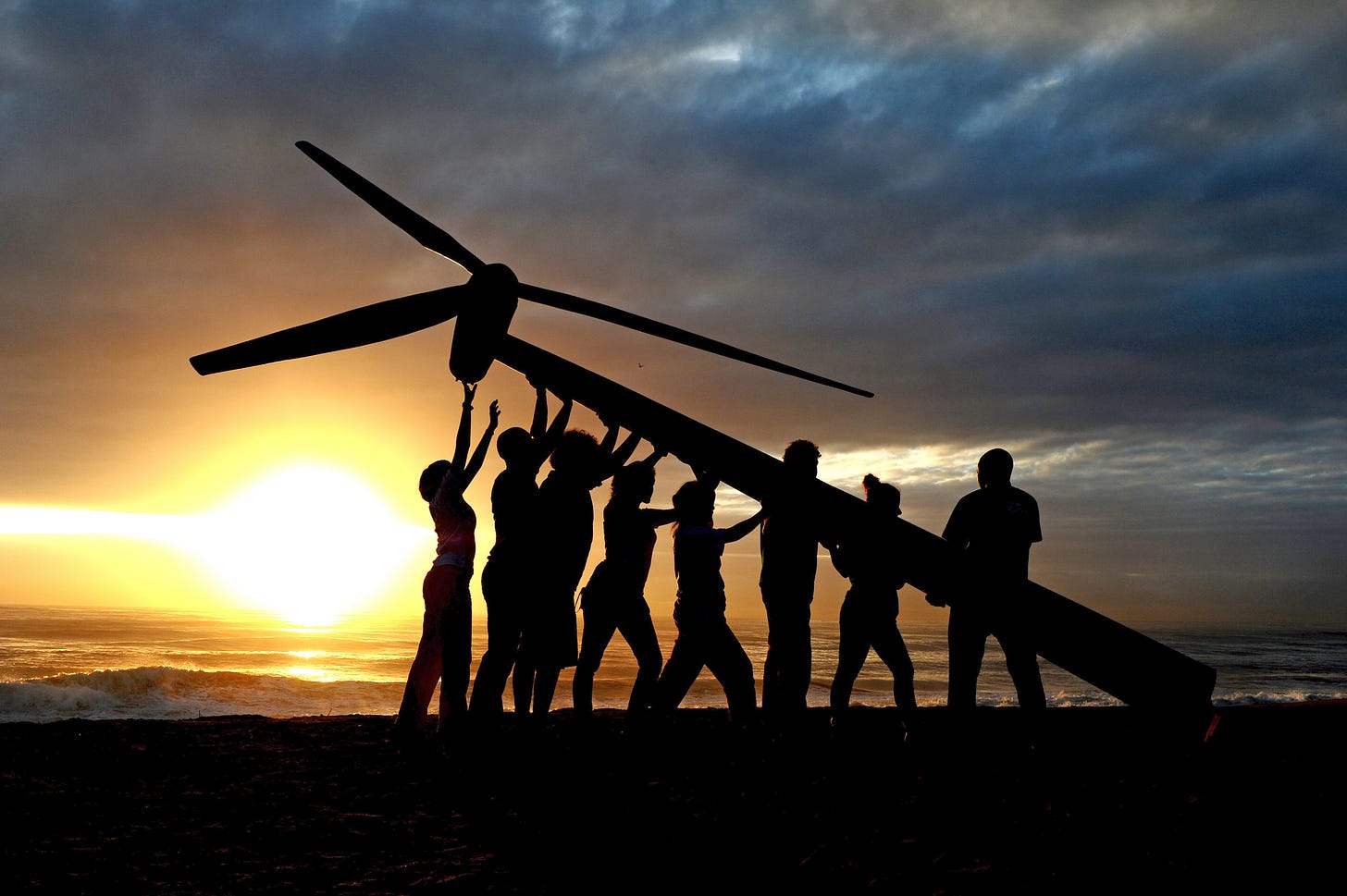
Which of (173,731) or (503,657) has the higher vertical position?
(503,657)

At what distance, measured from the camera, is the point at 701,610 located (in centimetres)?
627

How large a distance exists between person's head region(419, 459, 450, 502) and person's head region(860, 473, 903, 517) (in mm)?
3379

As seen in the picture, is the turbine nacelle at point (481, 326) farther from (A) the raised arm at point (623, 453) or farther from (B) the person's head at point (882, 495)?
(B) the person's head at point (882, 495)

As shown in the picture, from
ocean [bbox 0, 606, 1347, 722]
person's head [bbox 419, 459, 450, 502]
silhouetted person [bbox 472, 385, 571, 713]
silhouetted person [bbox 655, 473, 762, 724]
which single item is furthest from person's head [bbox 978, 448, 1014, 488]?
ocean [bbox 0, 606, 1347, 722]

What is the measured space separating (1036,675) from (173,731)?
7.35 meters

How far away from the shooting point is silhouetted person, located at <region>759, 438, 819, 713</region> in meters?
6.14

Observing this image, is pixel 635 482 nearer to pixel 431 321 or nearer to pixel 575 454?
pixel 575 454

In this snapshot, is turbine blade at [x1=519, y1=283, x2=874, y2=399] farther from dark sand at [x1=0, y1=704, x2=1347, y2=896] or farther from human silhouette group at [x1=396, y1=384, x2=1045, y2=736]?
dark sand at [x1=0, y1=704, x2=1347, y2=896]

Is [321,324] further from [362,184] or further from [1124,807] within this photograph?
[1124,807]

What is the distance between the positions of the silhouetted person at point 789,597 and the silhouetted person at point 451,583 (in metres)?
2.27

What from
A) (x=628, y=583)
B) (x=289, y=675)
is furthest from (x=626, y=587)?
(x=289, y=675)

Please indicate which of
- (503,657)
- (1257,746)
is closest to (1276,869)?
(1257,746)

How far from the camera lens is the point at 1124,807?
13.1ft

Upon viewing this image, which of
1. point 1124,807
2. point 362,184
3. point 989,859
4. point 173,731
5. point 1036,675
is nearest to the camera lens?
point 989,859
